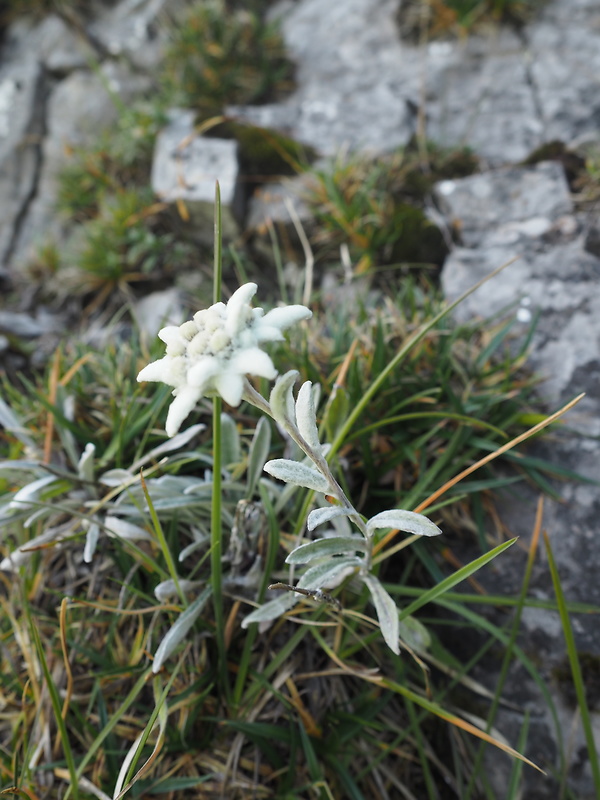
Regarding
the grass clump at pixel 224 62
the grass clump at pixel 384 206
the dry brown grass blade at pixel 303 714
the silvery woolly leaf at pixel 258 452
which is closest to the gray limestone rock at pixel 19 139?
the grass clump at pixel 224 62

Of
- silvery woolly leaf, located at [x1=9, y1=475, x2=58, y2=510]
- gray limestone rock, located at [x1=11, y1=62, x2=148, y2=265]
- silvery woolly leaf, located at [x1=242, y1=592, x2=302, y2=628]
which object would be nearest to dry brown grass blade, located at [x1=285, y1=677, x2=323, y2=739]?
silvery woolly leaf, located at [x1=242, y1=592, x2=302, y2=628]

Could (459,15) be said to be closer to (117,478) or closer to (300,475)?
(117,478)

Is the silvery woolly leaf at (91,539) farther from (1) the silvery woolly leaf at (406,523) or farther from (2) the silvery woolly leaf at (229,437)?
(1) the silvery woolly leaf at (406,523)

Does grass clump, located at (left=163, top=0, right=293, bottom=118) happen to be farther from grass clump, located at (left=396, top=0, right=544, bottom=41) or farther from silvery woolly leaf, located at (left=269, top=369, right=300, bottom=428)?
silvery woolly leaf, located at (left=269, top=369, right=300, bottom=428)

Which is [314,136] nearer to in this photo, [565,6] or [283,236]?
[283,236]

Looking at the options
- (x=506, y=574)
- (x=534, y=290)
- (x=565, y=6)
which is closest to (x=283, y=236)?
(x=534, y=290)

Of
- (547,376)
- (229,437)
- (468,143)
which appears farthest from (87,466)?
(468,143)
